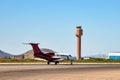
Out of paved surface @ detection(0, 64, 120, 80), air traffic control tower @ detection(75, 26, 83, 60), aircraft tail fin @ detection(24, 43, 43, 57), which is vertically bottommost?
paved surface @ detection(0, 64, 120, 80)

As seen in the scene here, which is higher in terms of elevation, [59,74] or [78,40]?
[78,40]

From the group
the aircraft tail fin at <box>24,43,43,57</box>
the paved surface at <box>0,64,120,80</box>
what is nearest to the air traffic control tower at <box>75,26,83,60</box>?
the aircraft tail fin at <box>24,43,43,57</box>

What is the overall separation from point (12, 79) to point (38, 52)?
69.4 m

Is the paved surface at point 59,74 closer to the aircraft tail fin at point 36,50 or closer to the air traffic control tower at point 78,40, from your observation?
the aircraft tail fin at point 36,50

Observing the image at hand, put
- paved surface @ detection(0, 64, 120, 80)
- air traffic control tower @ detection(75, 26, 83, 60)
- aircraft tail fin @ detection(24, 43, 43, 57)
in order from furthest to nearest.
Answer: air traffic control tower @ detection(75, 26, 83, 60)
aircraft tail fin @ detection(24, 43, 43, 57)
paved surface @ detection(0, 64, 120, 80)

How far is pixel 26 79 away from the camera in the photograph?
1374 inches

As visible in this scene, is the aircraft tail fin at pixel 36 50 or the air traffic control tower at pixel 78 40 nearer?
the aircraft tail fin at pixel 36 50

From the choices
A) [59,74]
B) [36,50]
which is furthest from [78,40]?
[59,74]

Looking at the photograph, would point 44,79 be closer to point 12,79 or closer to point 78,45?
point 12,79

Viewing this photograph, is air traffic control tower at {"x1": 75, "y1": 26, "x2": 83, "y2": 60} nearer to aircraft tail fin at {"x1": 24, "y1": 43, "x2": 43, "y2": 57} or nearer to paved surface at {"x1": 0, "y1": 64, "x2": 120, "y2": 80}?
aircraft tail fin at {"x1": 24, "y1": 43, "x2": 43, "y2": 57}

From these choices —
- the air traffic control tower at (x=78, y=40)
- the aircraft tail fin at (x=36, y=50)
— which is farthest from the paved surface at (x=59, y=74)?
the air traffic control tower at (x=78, y=40)

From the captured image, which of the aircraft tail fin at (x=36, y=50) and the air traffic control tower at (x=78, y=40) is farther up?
the air traffic control tower at (x=78, y=40)

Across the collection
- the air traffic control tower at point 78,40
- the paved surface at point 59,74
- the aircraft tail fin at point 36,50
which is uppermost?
the air traffic control tower at point 78,40

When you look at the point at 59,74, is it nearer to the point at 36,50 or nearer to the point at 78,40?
the point at 36,50
